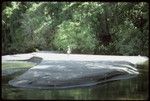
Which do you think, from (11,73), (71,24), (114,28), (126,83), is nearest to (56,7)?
(71,24)

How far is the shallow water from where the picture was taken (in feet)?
34.8

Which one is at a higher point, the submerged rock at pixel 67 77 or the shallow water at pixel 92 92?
the submerged rock at pixel 67 77

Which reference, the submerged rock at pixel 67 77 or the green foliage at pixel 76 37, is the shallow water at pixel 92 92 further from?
the green foliage at pixel 76 37

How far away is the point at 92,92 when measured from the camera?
1141cm

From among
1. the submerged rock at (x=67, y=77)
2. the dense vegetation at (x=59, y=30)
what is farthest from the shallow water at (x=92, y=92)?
the dense vegetation at (x=59, y=30)

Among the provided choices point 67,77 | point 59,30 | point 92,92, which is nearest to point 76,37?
point 59,30

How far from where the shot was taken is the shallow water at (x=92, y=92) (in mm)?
10605

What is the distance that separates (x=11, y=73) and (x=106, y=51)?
1682 centimetres

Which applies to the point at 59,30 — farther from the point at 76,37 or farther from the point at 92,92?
the point at 92,92

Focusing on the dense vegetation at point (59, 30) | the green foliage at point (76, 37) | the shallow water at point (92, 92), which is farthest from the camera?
the green foliage at point (76, 37)

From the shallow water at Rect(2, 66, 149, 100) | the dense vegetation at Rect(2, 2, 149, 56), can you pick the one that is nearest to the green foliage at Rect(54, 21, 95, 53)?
the dense vegetation at Rect(2, 2, 149, 56)

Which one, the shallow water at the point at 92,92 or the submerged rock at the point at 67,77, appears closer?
the shallow water at the point at 92,92

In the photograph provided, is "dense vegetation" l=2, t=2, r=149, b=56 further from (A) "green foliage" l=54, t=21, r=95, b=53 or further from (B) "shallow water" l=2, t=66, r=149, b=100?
(B) "shallow water" l=2, t=66, r=149, b=100

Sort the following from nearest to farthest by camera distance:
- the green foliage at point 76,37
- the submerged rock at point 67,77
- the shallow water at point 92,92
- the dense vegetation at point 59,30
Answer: the shallow water at point 92,92, the submerged rock at point 67,77, the dense vegetation at point 59,30, the green foliage at point 76,37
